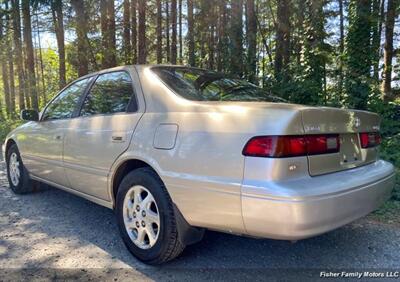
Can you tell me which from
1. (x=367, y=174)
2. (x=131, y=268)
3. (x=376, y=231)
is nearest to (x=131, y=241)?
(x=131, y=268)

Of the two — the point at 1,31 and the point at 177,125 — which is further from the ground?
the point at 1,31

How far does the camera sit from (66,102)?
4523mm

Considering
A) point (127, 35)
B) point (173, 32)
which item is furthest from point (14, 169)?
point (173, 32)

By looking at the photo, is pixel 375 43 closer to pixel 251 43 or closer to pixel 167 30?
pixel 251 43

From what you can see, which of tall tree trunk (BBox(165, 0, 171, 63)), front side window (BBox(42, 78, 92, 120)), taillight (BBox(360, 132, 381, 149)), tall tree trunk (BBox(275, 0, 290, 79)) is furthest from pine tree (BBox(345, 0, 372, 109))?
tall tree trunk (BBox(165, 0, 171, 63))

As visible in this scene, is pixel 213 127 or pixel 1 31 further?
pixel 1 31

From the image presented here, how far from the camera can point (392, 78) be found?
11555 mm

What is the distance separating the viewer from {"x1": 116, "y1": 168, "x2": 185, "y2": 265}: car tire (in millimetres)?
2896

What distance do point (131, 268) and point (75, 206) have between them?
81.1 inches

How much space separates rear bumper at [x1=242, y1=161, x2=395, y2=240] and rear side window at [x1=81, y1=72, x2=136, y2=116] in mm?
1549

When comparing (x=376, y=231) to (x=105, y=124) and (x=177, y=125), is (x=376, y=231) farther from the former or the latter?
(x=105, y=124)

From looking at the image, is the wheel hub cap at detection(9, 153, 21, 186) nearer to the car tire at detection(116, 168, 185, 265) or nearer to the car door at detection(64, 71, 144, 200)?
the car door at detection(64, 71, 144, 200)

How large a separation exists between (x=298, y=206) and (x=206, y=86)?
1.66m

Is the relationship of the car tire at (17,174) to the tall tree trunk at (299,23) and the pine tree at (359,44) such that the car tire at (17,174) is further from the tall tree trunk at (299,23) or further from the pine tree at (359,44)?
the tall tree trunk at (299,23)
